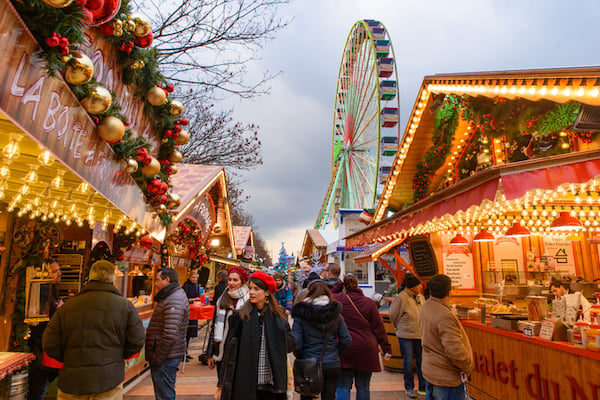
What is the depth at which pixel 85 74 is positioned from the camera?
1.90 metres

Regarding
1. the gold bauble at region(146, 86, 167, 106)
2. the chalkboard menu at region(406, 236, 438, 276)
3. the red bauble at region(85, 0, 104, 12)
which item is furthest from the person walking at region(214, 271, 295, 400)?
the chalkboard menu at region(406, 236, 438, 276)

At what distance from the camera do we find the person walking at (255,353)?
283 centimetres

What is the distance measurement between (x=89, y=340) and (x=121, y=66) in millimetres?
2070

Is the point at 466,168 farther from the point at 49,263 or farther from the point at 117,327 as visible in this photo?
the point at 49,263

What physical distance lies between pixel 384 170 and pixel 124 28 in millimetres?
14877

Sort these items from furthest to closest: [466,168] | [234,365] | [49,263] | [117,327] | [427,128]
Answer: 1. [427,128]
2. [466,168]
3. [49,263]
4. [117,327]
5. [234,365]

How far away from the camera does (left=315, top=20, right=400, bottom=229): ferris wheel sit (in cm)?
1670

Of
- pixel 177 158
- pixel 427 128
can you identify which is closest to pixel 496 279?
pixel 427 128

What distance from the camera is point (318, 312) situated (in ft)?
11.7

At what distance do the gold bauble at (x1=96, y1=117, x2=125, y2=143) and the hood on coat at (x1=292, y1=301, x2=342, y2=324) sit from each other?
2092 millimetres

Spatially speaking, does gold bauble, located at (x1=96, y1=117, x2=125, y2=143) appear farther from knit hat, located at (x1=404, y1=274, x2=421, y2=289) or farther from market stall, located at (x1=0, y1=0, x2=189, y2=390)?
knit hat, located at (x1=404, y1=274, x2=421, y2=289)

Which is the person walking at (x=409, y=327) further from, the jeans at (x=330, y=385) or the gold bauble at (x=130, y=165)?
the gold bauble at (x=130, y=165)

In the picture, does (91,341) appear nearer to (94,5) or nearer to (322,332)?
(322,332)

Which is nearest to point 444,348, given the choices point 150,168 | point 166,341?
point 166,341
